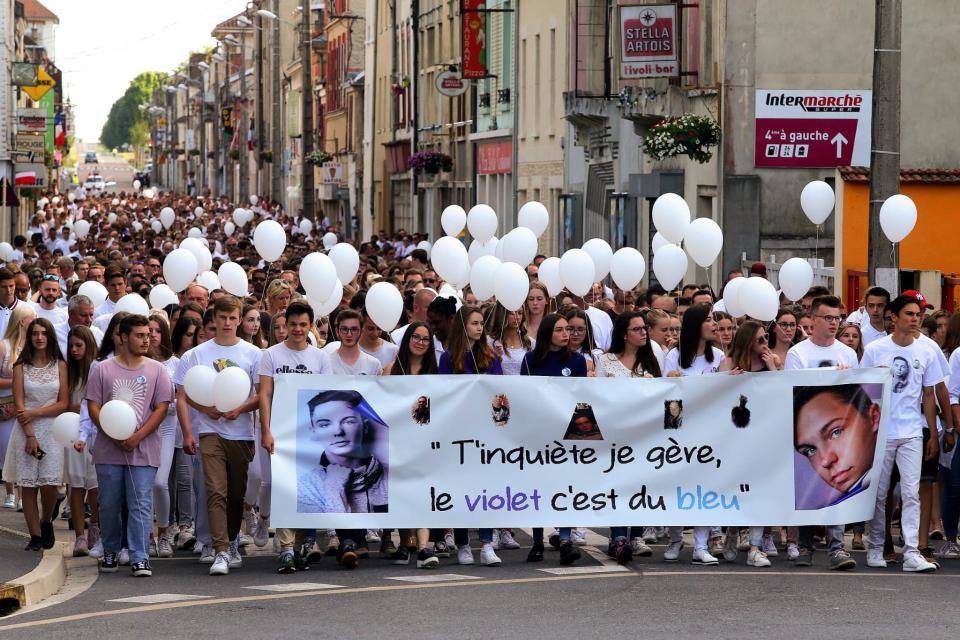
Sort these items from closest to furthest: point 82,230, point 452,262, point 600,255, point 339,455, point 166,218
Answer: point 339,455
point 600,255
point 452,262
point 82,230
point 166,218

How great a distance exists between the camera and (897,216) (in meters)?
15.5

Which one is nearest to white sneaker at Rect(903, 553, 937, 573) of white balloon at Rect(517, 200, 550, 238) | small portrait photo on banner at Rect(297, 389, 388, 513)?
small portrait photo on banner at Rect(297, 389, 388, 513)

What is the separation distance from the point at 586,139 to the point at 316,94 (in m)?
51.2

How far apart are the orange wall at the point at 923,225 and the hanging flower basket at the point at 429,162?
78.8 feet

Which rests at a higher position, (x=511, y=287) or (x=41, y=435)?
(x=511, y=287)

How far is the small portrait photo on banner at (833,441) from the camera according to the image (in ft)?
39.8

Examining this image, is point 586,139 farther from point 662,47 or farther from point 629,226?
point 662,47

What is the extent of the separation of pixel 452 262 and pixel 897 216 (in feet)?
15.4

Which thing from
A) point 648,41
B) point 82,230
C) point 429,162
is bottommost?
point 82,230

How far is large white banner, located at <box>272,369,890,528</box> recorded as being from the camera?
12.0m

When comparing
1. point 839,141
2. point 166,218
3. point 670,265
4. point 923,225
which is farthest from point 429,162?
point 670,265

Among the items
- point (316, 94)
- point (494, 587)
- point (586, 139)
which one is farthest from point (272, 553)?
point (316, 94)

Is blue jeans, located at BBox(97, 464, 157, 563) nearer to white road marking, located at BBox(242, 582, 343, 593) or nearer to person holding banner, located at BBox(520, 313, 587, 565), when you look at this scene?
white road marking, located at BBox(242, 582, 343, 593)

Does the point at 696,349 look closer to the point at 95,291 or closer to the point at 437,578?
the point at 437,578
